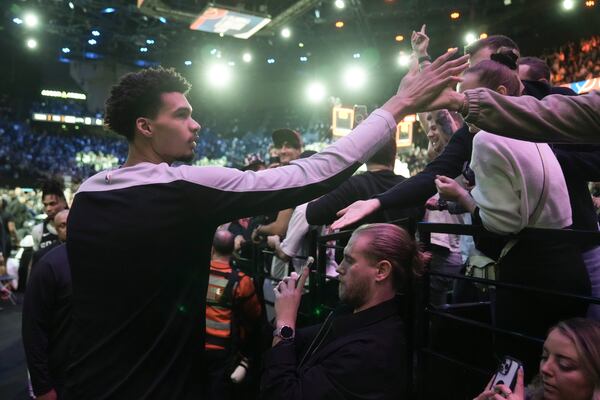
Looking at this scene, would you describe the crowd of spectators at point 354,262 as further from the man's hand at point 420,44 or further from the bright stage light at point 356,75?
the bright stage light at point 356,75

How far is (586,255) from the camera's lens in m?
1.79

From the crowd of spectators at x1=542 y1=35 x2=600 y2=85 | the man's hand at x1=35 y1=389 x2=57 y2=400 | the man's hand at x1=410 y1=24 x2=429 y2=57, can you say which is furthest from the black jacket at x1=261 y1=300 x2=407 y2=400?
the crowd of spectators at x1=542 y1=35 x2=600 y2=85

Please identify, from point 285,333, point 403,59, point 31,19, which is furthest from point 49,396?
point 403,59

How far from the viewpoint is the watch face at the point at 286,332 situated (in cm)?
190

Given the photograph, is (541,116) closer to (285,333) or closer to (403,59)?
(285,333)

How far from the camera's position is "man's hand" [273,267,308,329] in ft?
6.34

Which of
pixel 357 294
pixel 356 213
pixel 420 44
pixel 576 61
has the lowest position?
pixel 357 294

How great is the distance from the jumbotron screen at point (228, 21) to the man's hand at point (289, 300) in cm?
882

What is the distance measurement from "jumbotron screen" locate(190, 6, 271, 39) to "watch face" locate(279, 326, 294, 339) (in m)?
8.97

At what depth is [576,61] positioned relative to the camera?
45.8ft

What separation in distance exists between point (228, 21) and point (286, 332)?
9.80 meters

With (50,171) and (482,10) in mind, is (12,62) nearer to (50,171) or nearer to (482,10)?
(50,171)

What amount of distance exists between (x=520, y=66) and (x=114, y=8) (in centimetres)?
1685

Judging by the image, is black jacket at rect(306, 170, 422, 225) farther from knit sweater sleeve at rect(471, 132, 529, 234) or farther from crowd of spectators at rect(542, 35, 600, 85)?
crowd of spectators at rect(542, 35, 600, 85)
